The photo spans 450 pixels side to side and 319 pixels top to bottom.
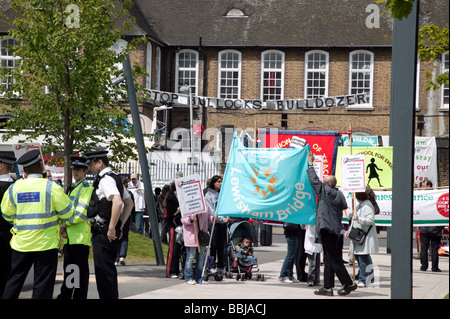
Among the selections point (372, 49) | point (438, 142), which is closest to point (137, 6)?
point (372, 49)

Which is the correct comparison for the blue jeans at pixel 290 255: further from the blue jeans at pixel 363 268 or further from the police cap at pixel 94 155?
the police cap at pixel 94 155

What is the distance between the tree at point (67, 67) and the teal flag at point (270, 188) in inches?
127

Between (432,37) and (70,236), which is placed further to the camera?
(432,37)

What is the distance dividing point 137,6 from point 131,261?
98.4 ft

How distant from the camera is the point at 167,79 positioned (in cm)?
4378

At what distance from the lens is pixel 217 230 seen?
13891mm

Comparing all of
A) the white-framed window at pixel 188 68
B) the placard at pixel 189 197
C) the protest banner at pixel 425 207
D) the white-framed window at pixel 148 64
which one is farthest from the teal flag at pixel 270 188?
the white-framed window at pixel 188 68

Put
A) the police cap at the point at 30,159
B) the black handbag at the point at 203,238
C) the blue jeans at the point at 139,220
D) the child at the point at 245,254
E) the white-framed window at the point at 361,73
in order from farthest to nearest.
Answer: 1. the white-framed window at the point at 361,73
2. the blue jeans at the point at 139,220
3. the child at the point at 245,254
4. the black handbag at the point at 203,238
5. the police cap at the point at 30,159

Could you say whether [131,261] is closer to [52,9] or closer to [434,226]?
[52,9]

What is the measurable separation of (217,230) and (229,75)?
2963 centimetres

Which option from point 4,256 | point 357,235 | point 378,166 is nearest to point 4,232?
point 4,256

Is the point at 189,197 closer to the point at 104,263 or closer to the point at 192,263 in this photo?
the point at 192,263

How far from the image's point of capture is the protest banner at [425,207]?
16867mm

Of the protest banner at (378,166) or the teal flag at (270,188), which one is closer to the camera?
the teal flag at (270,188)
